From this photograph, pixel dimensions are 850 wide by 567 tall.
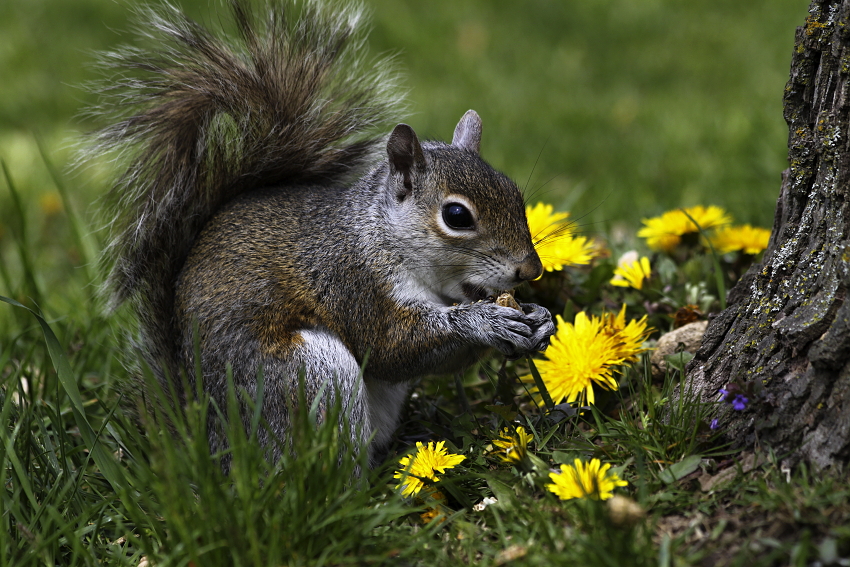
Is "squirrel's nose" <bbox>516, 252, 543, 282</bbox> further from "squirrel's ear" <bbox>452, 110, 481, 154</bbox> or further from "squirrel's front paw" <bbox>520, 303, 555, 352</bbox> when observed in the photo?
"squirrel's ear" <bbox>452, 110, 481, 154</bbox>

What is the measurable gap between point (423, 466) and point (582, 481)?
359 mm

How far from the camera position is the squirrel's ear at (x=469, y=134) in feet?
7.48

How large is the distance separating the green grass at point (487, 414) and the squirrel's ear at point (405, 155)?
1.68 ft

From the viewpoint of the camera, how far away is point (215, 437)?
1915mm

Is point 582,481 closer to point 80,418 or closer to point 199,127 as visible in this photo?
point 80,418

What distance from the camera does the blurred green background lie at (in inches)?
142

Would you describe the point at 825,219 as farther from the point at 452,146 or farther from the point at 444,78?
the point at 444,78

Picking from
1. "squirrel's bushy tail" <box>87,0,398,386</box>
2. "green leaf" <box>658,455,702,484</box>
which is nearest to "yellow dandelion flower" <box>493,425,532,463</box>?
"green leaf" <box>658,455,702,484</box>

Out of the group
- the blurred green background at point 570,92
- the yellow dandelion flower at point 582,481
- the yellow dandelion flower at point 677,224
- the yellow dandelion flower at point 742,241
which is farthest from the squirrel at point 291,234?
the blurred green background at point 570,92

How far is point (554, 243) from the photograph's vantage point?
2232mm

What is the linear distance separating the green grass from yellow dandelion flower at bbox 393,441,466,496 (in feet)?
0.14

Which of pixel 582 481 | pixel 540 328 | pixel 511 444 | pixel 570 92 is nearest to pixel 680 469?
pixel 582 481

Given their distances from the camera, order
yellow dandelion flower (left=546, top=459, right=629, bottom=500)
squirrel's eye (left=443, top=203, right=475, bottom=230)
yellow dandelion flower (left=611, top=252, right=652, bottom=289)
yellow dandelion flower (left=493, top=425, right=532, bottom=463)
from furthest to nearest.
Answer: yellow dandelion flower (left=611, top=252, right=652, bottom=289) → squirrel's eye (left=443, top=203, right=475, bottom=230) → yellow dandelion flower (left=493, top=425, right=532, bottom=463) → yellow dandelion flower (left=546, top=459, right=629, bottom=500)

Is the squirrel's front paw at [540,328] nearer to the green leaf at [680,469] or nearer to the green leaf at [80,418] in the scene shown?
the green leaf at [680,469]
